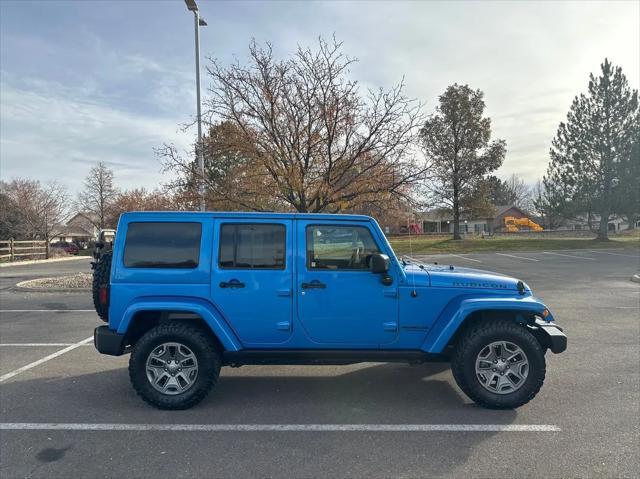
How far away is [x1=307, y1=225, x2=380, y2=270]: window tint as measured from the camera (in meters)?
4.32

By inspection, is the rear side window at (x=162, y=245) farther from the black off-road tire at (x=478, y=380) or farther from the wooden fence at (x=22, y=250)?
the wooden fence at (x=22, y=250)

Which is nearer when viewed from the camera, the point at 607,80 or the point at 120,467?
the point at 120,467

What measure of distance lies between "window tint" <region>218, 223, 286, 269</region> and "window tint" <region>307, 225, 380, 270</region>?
309 mm

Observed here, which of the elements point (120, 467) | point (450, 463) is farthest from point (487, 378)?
point (120, 467)

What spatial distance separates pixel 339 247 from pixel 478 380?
188 centimetres

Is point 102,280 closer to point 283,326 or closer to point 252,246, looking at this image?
point 252,246

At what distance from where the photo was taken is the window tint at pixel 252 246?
170 inches

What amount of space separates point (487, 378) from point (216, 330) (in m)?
2.71

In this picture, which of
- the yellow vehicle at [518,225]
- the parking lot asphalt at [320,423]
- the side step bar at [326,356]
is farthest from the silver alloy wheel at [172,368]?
the yellow vehicle at [518,225]

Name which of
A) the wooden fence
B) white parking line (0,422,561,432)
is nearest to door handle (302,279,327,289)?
white parking line (0,422,561,432)

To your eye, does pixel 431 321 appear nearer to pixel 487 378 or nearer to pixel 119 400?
pixel 487 378

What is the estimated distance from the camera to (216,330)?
4184mm

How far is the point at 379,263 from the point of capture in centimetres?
410

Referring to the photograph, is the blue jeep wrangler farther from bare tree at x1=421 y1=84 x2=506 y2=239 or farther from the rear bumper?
bare tree at x1=421 y1=84 x2=506 y2=239
